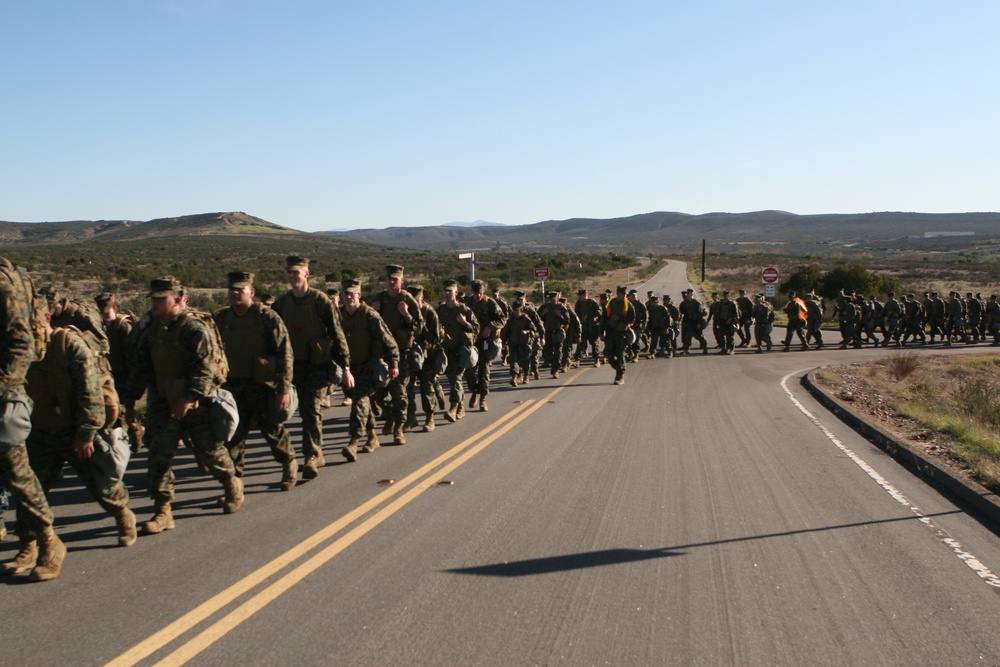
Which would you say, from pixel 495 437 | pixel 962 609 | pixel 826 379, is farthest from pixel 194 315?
pixel 826 379

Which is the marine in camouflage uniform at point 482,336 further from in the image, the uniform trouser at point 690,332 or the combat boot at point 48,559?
the uniform trouser at point 690,332

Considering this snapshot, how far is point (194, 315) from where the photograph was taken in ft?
22.3

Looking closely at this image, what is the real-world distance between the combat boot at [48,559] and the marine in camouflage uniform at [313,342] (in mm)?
3033

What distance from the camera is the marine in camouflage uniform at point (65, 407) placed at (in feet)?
18.8

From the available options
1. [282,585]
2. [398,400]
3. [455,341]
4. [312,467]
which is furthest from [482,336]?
[282,585]

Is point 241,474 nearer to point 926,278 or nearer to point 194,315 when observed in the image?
point 194,315

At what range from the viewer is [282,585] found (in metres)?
5.40

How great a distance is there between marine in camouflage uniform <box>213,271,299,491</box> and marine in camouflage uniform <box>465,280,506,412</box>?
550cm

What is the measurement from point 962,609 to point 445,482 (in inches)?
169

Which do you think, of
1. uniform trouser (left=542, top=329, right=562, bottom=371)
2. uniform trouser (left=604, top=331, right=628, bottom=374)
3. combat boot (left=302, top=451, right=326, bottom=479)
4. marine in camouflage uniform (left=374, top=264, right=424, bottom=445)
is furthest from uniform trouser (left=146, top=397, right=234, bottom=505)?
uniform trouser (left=542, top=329, right=562, bottom=371)

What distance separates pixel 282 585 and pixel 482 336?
8.47 metres

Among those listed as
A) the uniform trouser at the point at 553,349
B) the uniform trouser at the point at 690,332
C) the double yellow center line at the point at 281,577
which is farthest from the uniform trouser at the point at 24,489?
the uniform trouser at the point at 690,332

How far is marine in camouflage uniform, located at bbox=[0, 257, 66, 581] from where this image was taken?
17.0 feet

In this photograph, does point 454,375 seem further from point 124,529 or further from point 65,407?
point 65,407
